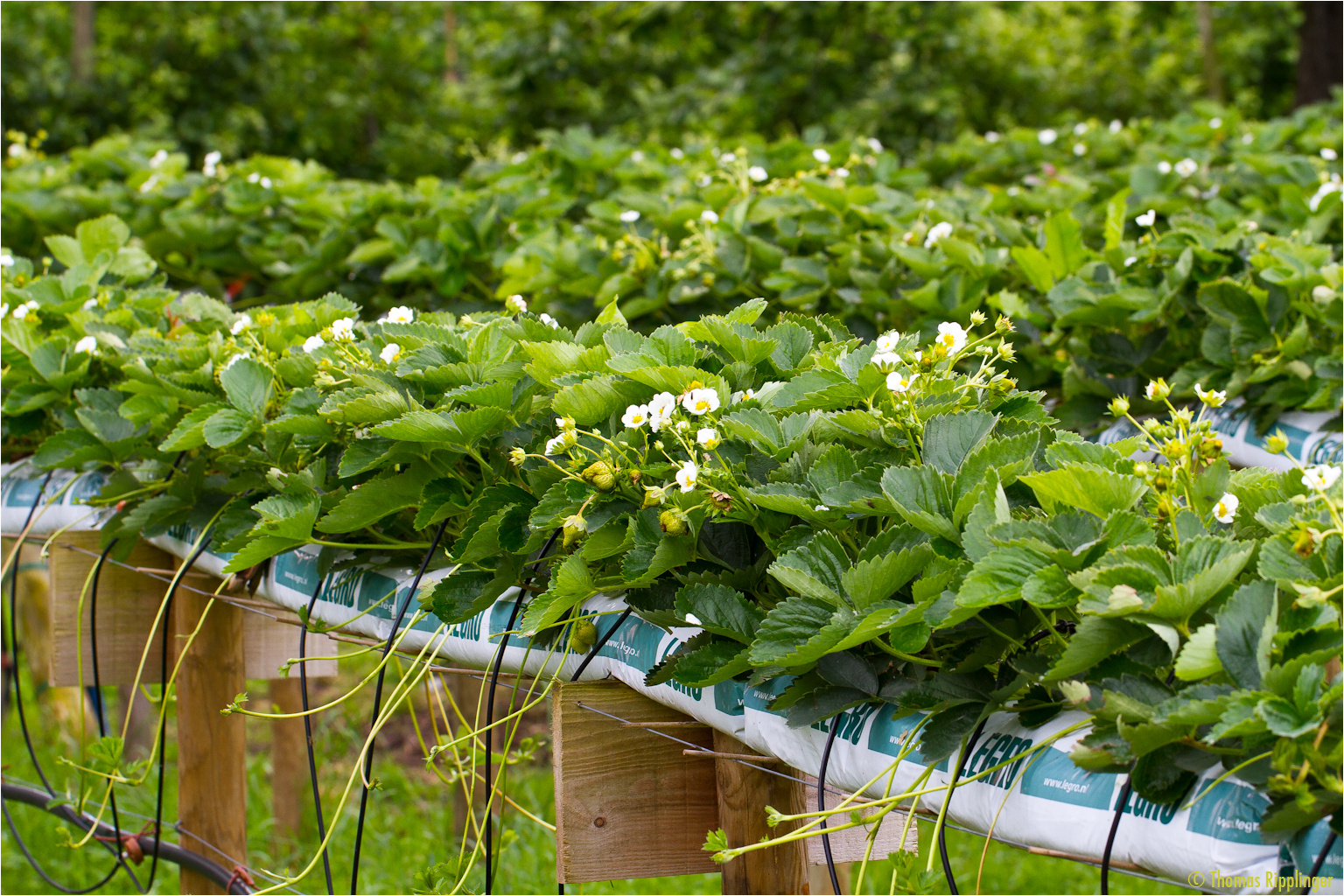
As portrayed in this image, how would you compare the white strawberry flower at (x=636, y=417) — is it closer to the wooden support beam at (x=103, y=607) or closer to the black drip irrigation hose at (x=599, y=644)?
the black drip irrigation hose at (x=599, y=644)

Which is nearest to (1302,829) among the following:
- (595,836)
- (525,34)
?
(595,836)

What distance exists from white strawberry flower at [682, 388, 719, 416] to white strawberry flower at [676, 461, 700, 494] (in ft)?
0.19

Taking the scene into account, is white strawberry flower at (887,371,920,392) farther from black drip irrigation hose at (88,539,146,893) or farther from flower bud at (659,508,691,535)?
black drip irrigation hose at (88,539,146,893)

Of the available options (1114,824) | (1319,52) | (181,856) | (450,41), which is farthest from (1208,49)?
(1114,824)


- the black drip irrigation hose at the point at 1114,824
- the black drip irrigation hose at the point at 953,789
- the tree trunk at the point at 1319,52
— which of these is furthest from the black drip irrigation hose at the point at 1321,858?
the tree trunk at the point at 1319,52

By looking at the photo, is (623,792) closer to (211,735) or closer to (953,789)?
(953,789)

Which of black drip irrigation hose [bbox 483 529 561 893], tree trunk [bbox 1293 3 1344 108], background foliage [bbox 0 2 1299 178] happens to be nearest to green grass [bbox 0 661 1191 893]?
black drip irrigation hose [bbox 483 529 561 893]

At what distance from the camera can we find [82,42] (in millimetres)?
6715

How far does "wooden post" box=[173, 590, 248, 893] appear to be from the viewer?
204 cm

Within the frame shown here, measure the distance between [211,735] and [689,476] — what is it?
140 centimetres

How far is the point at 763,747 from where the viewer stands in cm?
112

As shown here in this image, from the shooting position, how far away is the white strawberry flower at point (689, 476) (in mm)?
1059

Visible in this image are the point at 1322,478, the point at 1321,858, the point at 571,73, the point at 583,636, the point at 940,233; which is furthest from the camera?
the point at 571,73

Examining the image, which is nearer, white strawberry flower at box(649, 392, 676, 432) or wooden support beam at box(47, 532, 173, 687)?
white strawberry flower at box(649, 392, 676, 432)
